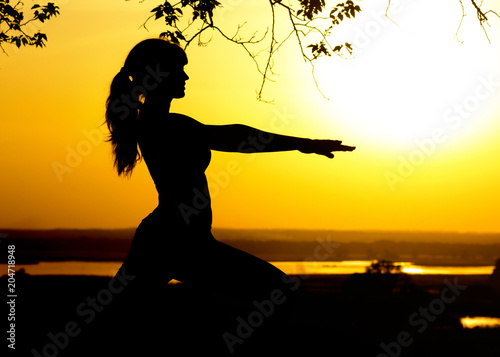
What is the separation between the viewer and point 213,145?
14.4 ft

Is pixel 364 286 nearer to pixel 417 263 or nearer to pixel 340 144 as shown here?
pixel 340 144

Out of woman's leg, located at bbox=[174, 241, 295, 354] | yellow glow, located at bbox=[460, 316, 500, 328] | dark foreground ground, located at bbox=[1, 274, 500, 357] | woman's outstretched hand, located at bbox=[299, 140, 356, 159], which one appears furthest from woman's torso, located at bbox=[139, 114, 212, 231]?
yellow glow, located at bbox=[460, 316, 500, 328]

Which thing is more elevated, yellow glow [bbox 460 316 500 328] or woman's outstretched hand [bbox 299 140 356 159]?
yellow glow [bbox 460 316 500 328]

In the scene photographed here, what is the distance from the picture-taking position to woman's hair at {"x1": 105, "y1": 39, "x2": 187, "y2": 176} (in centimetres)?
449

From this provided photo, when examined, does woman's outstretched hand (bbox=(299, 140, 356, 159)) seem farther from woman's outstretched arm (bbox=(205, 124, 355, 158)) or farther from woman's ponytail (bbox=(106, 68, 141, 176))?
woman's ponytail (bbox=(106, 68, 141, 176))

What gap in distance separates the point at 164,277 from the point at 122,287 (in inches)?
11.5

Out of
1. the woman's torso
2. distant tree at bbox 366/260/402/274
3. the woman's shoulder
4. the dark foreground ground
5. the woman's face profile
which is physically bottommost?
the dark foreground ground

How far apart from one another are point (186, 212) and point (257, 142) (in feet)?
2.18

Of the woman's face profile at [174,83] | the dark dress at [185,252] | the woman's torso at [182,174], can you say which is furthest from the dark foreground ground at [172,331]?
the woman's face profile at [174,83]

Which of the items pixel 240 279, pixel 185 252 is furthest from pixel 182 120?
pixel 240 279

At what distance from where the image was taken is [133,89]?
459 centimetres

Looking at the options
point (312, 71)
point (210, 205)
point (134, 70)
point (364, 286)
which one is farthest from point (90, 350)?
point (364, 286)

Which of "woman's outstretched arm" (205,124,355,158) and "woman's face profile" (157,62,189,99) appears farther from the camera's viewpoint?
"woman's face profile" (157,62,189,99)

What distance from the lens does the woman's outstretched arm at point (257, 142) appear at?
436 centimetres
